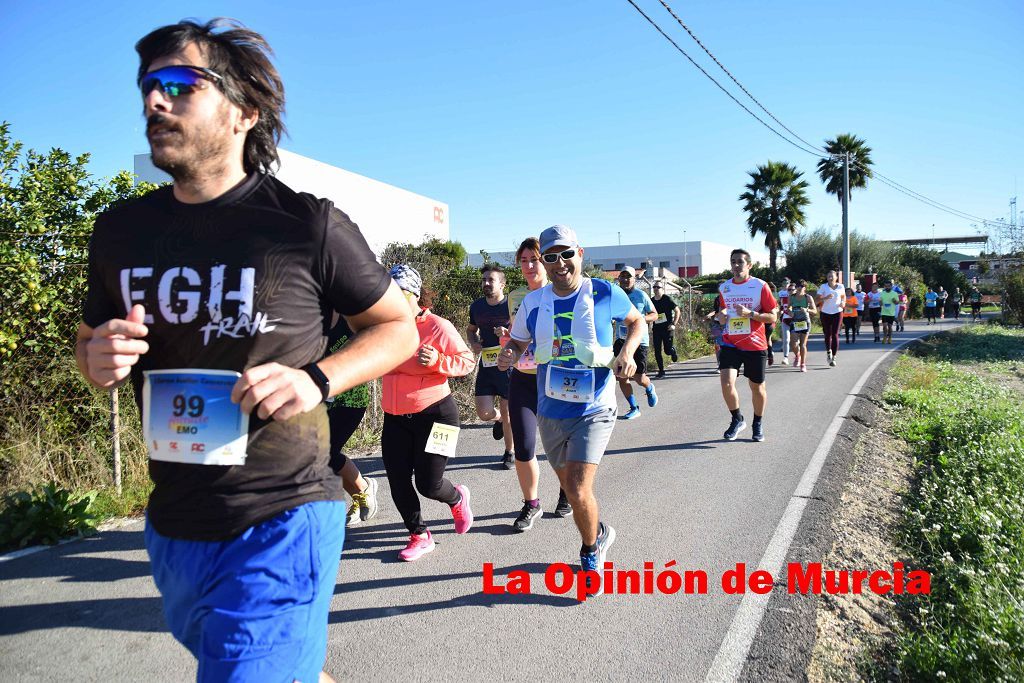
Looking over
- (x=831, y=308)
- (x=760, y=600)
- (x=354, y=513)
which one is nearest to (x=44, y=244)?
(x=354, y=513)

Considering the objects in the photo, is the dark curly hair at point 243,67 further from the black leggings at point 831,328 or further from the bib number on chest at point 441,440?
the black leggings at point 831,328

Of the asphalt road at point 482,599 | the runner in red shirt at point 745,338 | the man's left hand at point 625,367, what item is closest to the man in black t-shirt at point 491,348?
the asphalt road at point 482,599

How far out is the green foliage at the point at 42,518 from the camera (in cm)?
478

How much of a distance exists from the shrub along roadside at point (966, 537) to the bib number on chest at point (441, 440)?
8.79 ft

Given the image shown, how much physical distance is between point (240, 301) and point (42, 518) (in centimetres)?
439

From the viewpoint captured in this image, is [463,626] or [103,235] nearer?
[103,235]

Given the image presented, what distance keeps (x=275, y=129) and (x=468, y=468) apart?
5.21m

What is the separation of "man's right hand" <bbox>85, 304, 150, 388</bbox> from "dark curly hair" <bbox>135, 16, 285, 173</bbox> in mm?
542

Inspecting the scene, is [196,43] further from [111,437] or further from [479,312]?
[111,437]

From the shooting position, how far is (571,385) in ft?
13.3

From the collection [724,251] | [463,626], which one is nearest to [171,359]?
[463,626]

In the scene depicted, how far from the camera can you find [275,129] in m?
2.02

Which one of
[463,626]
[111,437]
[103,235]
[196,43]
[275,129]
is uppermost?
[196,43]

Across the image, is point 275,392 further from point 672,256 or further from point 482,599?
point 672,256
